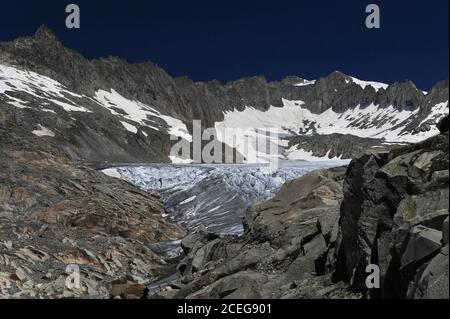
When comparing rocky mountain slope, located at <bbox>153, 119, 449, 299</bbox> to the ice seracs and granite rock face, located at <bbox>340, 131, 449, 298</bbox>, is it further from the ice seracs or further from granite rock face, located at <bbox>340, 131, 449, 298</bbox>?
the ice seracs

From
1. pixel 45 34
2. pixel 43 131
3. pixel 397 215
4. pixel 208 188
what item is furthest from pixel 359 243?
pixel 45 34

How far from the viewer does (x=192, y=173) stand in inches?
2574

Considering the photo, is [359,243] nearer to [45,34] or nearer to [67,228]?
[67,228]

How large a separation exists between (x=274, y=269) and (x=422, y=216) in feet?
20.4

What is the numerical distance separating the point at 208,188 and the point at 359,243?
149ft

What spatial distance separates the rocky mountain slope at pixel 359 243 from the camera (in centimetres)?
1014

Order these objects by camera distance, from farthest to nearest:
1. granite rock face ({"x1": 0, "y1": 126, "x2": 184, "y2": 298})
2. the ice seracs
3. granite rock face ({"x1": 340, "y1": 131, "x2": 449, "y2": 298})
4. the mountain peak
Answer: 1. the mountain peak
2. the ice seracs
3. granite rock face ({"x1": 0, "y1": 126, "x2": 184, "y2": 298})
4. granite rock face ({"x1": 340, "y1": 131, "x2": 449, "y2": 298})

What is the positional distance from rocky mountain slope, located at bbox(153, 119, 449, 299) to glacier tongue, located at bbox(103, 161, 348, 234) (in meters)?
23.8

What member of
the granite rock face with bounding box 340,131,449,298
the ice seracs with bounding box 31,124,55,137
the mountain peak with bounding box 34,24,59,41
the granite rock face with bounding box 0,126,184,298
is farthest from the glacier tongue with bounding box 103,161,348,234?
the mountain peak with bounding box 34,24,59,41

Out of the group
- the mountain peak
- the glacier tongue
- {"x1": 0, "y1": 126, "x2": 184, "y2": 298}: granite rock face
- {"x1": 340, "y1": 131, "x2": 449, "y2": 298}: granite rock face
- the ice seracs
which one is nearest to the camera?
{"x1": 340, "y1": 131, "x2": 449, "y2": 298}: granite rock face

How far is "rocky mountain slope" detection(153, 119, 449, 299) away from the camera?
10141mm

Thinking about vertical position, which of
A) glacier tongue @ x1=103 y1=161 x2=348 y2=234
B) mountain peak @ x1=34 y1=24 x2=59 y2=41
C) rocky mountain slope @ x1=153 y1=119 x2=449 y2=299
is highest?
mountain peak @ x1=34 y1=24 x2=59 y2=41

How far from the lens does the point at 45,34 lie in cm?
18688
